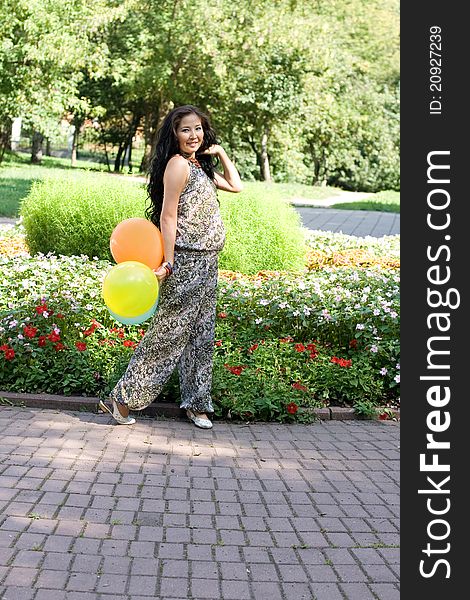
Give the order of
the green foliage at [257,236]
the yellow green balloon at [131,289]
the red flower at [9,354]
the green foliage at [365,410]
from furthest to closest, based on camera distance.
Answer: the green foliage at [257,236] < the red flower at [9,354] < the green foliage at [365,410] < the yellow green balloon at [131,289]

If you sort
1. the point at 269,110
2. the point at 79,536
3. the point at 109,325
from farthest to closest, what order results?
the point at 269,110
the point at 109,325
the point at 79,536

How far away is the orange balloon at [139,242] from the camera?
17.0 ft

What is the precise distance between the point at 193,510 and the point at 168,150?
227cm

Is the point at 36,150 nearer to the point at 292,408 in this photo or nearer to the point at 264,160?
the point at 264,160

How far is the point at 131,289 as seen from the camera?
4902 mm

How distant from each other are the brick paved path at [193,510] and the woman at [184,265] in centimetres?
29

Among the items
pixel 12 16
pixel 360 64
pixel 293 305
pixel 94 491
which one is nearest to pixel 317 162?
pixel 360 64

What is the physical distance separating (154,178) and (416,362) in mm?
3166

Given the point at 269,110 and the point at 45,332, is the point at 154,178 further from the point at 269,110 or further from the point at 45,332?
the point at 269,110

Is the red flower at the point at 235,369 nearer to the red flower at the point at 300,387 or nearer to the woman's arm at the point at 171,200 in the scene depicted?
the red flower at the point at 300,387

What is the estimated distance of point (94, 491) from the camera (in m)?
4.45

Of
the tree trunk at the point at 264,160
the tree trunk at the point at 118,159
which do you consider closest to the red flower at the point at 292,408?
the tree trunk at the point at 264,160

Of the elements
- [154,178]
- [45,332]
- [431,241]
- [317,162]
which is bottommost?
[45,332]

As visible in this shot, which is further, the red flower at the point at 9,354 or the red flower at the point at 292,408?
the red flower at the point at 9,354
